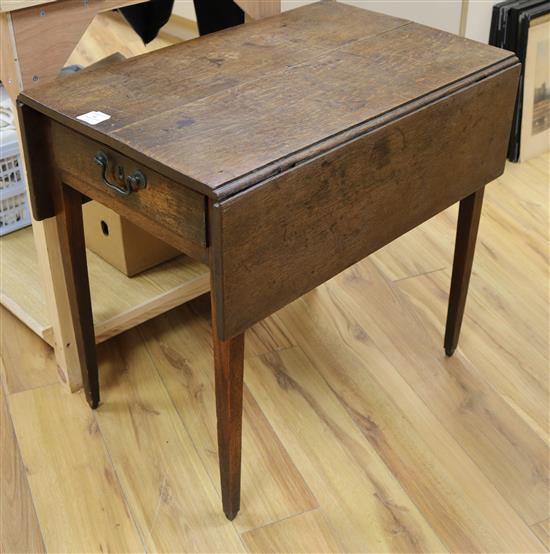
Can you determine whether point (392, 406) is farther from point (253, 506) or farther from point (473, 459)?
point (253, 506)

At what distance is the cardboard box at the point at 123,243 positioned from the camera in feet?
5.97

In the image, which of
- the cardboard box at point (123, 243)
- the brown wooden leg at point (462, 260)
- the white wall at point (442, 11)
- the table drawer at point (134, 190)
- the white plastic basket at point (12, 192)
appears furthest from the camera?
the white wall at point (442, 11)

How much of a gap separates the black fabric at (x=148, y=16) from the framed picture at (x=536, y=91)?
1.17 metres

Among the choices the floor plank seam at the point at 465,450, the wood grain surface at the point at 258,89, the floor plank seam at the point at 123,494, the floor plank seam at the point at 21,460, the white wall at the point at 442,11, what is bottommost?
the floor plank seam at the point at 465,450

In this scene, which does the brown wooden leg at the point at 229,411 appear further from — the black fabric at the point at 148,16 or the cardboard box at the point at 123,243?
the black fabric at the point at 148,16

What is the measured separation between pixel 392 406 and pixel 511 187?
1.03 m

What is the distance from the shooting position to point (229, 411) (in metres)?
1.35

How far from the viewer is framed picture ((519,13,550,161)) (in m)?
2.54

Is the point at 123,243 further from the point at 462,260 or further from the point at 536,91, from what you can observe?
the point at 536,91

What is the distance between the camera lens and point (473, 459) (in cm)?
161

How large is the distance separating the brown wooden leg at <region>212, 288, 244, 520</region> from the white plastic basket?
95 centimetres

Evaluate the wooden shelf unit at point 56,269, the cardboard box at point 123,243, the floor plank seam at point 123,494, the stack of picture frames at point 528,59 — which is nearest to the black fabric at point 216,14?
the wooden shelf unit at point 56,269

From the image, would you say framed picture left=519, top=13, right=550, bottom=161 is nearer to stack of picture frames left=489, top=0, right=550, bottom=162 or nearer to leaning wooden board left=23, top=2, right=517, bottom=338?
stack of picture frames left=489, top=0, right=550, bottom=162

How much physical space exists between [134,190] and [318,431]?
2.19ft
